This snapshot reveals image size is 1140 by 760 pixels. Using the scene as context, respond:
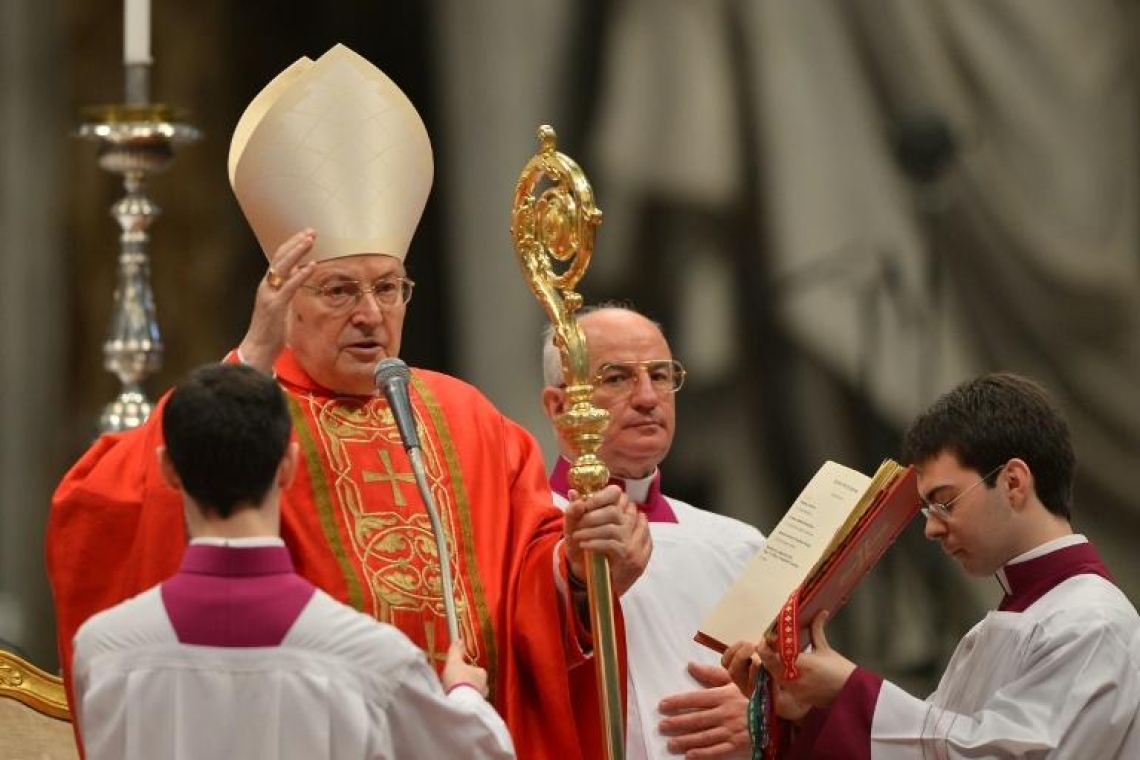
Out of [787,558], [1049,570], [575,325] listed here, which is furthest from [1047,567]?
[575,325]

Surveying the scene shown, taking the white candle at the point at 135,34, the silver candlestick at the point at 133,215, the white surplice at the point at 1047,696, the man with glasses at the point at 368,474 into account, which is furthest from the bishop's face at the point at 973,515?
the white candle at the point at 135,34

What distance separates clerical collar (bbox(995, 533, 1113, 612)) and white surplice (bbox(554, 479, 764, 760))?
0.99 meters

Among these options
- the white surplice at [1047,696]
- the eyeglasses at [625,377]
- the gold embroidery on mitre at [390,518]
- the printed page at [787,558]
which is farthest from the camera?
the eyeglasses at [625,377]

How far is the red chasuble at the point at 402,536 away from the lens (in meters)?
4.10

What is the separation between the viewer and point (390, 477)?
14.6 ft

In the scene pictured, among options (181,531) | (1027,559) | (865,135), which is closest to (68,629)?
(181,531)

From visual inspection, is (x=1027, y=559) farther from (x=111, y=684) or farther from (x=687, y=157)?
(x=687, y=157)

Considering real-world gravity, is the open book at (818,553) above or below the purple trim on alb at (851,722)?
above

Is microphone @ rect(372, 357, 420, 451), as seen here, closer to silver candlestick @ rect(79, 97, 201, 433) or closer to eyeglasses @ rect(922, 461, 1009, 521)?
eyeglasses @ rect(922, 461, 1009, 521)

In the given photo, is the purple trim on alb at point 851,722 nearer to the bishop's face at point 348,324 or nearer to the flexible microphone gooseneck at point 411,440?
the flexible microphone gooseneck at point 411,440

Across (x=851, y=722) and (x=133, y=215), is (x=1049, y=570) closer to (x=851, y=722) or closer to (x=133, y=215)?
(x=851, y=722)

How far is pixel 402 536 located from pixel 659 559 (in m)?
1.01

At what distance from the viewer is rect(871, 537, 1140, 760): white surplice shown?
3.81 meters

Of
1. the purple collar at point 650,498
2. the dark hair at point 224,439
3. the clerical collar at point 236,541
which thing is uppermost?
the dark hair at point 224,439
